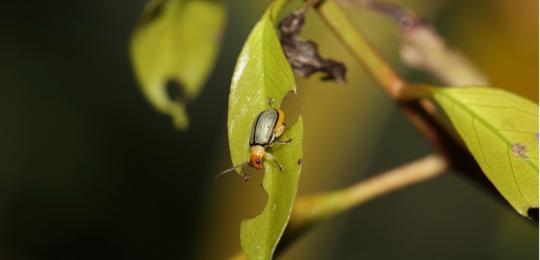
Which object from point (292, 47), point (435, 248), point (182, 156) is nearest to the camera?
point (292, 47)

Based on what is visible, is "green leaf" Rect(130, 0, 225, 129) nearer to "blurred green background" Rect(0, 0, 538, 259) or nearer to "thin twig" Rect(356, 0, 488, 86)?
"thin twig" Rect(356, 0, 488, 86)

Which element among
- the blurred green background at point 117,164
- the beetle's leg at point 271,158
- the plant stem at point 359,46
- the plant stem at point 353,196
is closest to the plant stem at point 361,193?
the plant stem at point 353,196

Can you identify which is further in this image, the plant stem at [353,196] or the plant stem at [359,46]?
the plant stem at [353,196]

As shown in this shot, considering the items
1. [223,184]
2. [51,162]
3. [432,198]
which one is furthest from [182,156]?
[223,184]

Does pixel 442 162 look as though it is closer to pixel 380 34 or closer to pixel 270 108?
pixel 270 108

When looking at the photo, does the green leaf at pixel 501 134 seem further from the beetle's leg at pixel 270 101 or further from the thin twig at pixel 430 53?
the thin twig at pixel 430 53

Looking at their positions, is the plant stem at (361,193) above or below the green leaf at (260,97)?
below

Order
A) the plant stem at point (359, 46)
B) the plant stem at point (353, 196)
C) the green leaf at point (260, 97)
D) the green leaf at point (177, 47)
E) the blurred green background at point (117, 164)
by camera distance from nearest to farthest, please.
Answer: the green leaf at point (260, 97)
the plant stem at point (359, 46)
the plant stem at point (353, 196)
the green leaf at point (177, 47)
the blurred green background at point (117, 164)

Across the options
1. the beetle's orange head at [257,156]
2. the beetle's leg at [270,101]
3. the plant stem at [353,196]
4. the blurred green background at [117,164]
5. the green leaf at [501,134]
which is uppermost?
the beetle's leg at [270,101]

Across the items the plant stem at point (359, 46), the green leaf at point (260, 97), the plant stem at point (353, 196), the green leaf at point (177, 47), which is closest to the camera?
the green leaf at point (260, 97)
